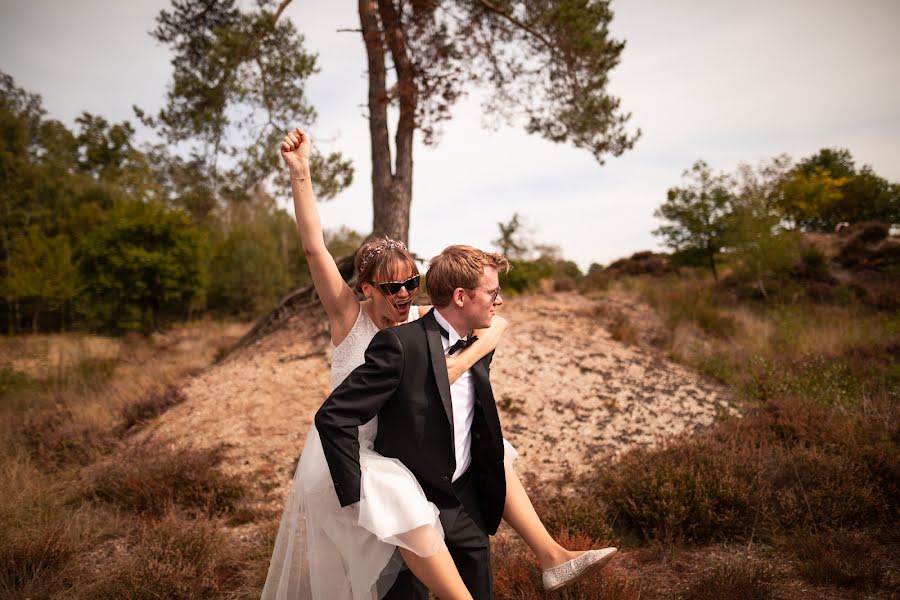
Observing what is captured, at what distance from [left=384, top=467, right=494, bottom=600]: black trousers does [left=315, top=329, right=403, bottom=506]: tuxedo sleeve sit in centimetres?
50

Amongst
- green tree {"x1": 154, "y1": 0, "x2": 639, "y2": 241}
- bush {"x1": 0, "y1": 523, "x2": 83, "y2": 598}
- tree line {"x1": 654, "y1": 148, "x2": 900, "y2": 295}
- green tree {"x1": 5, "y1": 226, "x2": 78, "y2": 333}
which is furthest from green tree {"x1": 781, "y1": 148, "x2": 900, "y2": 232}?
green tree {"x1": 5, "y1": 226, "x2": 78, "y2": 333}

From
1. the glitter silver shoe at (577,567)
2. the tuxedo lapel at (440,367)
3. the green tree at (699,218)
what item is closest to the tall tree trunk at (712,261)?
the green tree at (699,218)

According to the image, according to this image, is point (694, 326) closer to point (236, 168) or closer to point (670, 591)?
point (670, 591)

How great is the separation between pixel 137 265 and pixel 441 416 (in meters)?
20.6

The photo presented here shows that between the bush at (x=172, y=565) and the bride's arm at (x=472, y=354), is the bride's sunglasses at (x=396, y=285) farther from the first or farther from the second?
the bush at (x=172, y=565)

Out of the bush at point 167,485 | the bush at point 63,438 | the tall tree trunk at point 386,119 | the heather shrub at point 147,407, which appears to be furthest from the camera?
the tall tree trunk at point 386,119

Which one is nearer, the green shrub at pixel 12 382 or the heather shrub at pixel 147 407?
the heather shrub at pixel 147 407

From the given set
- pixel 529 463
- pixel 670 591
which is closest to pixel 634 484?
pixel 670 591

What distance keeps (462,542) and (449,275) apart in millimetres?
1140

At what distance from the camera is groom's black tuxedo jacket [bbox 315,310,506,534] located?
198 cm

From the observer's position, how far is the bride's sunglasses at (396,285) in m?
2.50

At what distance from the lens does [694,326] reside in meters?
9.94

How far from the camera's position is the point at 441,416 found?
218 centimetres

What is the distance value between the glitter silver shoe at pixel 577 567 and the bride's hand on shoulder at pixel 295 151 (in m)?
2.27
